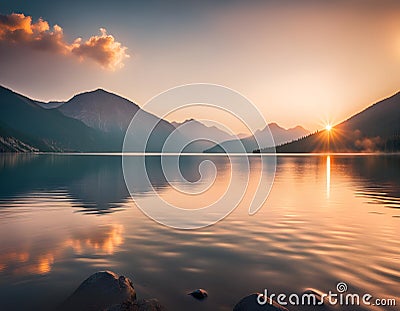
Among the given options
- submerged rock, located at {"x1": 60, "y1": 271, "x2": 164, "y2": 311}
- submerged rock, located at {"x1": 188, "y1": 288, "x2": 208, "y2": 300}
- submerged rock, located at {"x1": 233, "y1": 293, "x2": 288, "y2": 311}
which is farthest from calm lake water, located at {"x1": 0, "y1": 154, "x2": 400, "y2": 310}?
submerged rock, located at {"x1": 233, "y1": 293, "x2": 288, "y2": 311}

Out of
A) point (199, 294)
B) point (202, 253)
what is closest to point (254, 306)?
point (199, 294)

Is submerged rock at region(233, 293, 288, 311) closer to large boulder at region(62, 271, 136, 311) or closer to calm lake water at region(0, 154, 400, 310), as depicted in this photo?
calm lake water at region(0, 154, 400, 310)

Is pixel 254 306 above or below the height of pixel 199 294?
above

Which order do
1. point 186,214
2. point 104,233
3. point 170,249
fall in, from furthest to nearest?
point 186,214 → point 104,233 → point 170,249

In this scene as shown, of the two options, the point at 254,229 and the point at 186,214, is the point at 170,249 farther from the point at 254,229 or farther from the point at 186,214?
the point at 186,214

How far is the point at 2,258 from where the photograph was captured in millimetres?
19391

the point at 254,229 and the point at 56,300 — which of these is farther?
the point at 254,229

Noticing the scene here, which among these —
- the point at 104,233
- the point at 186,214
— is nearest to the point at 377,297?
the point at 104,233

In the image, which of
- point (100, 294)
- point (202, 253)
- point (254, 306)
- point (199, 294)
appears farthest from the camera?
point (202, 253)

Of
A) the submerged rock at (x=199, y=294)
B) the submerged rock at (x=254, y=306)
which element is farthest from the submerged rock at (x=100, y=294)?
the submerged rock at (x=254, y=306)

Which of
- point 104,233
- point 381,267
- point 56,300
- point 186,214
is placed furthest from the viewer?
point 186,214

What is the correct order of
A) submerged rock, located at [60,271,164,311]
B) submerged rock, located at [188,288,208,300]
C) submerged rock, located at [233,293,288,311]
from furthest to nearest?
1. submerged rock, located at [188,288,208,300]
2. submerged rock, located at [60,271,164,311]
3. submerged rock, located at [233,293,288,311]

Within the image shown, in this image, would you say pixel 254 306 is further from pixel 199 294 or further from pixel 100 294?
pixel 100 294

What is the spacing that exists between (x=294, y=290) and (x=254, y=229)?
1332 centimetres
